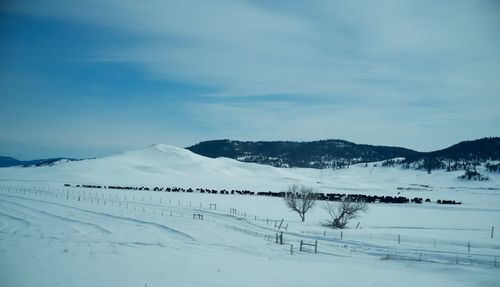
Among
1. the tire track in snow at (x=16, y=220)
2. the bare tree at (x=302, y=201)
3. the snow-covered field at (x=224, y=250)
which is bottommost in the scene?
the tire track in snow at (x=16, y=220)

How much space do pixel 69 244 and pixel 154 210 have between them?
88.6 ft

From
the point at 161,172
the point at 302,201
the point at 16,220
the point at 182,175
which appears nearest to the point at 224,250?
the point at 16,220

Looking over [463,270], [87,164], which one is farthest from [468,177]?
[463,270]

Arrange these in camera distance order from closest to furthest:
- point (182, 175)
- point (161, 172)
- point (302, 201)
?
1. point (302, 201)
2. point (182, 175)
3. point (161, 172)

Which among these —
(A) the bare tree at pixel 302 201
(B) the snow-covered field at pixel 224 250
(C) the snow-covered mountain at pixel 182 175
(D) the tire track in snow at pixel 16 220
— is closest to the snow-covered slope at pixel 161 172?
(C) the snow-covered mountain at pixel 182 175

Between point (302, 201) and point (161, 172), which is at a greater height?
point (161, 172)

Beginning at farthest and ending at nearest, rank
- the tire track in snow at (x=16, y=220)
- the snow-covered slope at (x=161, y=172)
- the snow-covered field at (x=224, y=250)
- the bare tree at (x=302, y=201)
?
1. the snow-covered slope at (x=161, y=172)
2. the bare tree at (x=302, y=201)
3. the tire track in snow at (x=16, y=220)
4. the snow-covered field at (x=224, y=250)

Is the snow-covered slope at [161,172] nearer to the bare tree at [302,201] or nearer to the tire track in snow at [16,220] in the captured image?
the bare tree at [302,201]

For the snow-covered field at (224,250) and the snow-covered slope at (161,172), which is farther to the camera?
the snow-covered slope at (161,172)

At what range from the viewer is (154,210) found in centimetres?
5428

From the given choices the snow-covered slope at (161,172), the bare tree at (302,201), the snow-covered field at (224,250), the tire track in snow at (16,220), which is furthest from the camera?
the snow-covered slope at (161,172)

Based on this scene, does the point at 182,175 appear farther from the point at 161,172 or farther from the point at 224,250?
the point at 224,250

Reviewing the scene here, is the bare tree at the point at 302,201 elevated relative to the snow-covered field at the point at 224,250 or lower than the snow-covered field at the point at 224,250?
elevated

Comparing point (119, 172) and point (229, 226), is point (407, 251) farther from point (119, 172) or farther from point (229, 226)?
point (119, 172)
